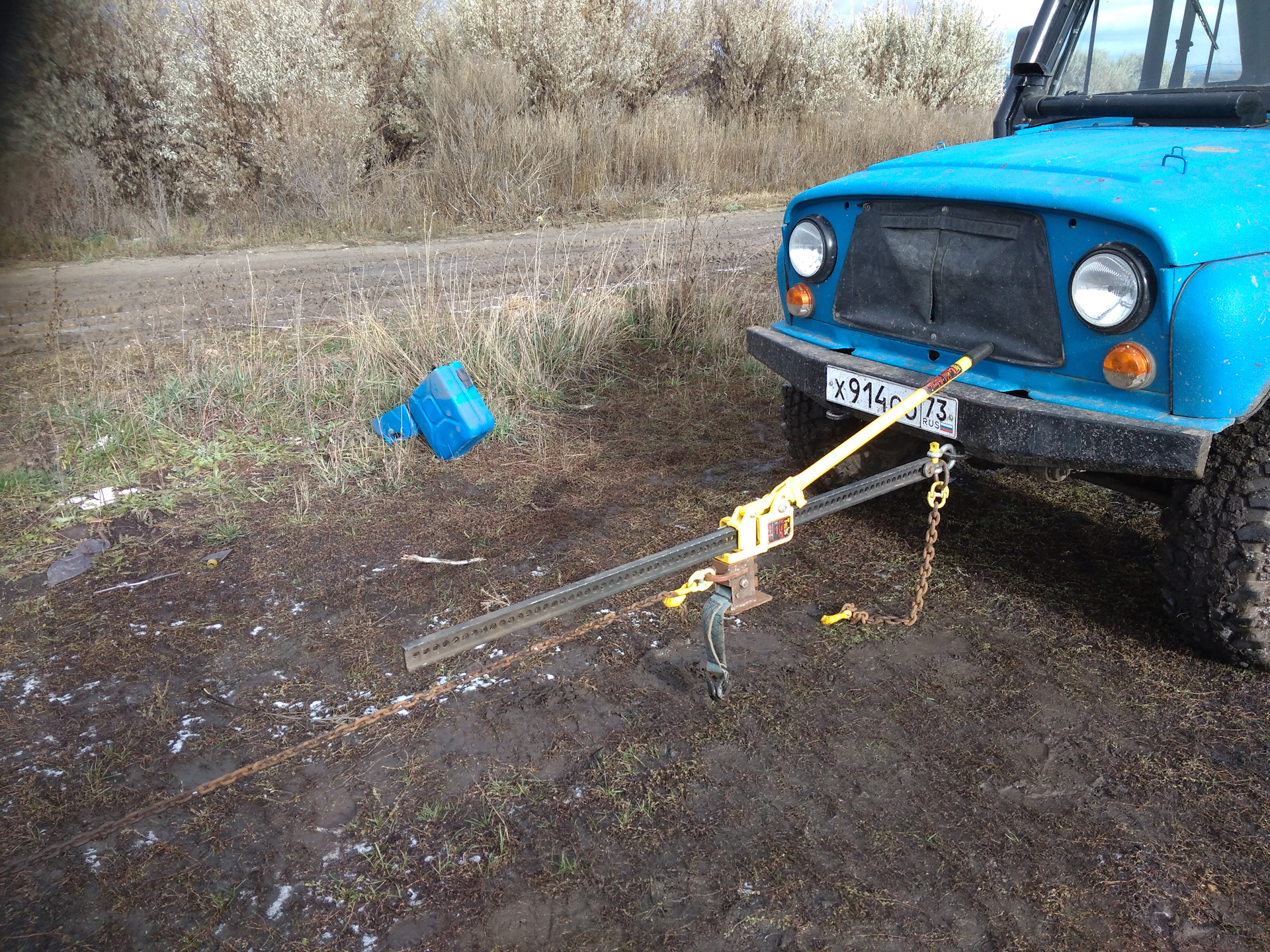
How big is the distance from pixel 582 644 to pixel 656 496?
1.29 m

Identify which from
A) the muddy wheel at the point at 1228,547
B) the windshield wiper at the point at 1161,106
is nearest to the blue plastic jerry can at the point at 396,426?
the windshield wiper at the point at 1161,106

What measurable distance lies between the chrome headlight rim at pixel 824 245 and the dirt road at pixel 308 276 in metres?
2.71

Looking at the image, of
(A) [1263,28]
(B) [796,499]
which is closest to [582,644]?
(B) [796,499]

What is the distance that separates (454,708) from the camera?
2742 mm

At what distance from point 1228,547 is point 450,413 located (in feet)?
10.8

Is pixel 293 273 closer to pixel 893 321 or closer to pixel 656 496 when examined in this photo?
pixel 656 496

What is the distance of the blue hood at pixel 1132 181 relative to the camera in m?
2.43

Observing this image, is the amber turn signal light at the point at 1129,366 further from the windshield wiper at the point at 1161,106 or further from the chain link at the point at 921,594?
the windshield wiper at the point at 1161,106

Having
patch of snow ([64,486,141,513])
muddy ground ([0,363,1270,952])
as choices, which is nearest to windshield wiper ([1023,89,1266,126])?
muddy ground ([0,363,1270,952])

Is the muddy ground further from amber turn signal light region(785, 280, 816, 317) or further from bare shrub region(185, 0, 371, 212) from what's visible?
bare shrub region(185, 0, 371, 212)

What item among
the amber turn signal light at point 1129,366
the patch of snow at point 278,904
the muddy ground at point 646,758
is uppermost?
the amber turn signal light at point 1129,366

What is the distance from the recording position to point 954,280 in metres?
2.97

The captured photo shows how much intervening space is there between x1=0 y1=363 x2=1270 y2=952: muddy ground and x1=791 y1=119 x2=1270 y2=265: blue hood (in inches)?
51.4

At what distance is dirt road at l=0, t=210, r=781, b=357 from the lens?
21.9 ft
